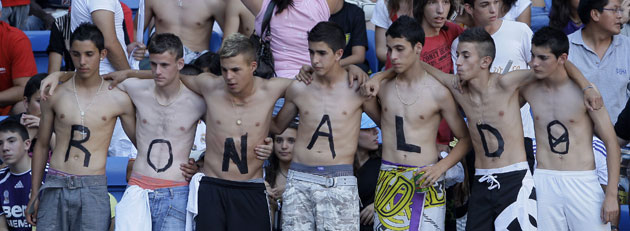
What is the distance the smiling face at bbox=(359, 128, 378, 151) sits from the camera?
657 cm

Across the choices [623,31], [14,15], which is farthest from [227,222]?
[14,15]

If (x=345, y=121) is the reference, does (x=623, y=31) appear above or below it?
above

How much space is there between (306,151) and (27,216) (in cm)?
194

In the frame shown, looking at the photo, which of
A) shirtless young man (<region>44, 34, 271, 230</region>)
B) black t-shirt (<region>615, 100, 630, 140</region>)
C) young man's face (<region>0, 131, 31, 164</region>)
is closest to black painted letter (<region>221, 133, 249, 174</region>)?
shirtless young man (<region>44, 34, 271, 230</region>)

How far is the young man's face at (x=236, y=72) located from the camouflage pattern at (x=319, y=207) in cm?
71

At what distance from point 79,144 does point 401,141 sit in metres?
2.12

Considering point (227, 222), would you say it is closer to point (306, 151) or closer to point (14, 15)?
point (306, 151)

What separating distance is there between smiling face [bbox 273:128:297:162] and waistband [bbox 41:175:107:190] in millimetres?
1265

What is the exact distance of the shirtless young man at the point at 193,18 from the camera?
7.54 m

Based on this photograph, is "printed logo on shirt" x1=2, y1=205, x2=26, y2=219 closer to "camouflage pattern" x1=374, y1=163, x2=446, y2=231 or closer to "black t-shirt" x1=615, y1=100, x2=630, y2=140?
"camouflage pattern" x1=374, y1=163, x2=446, y2=231

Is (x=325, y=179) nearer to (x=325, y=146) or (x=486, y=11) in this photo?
(x=325, y=146)

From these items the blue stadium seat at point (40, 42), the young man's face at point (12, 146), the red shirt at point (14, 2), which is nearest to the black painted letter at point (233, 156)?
the young man's face at point (12, 146)

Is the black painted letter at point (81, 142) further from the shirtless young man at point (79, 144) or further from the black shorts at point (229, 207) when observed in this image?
the black shorts at point (229, 207)

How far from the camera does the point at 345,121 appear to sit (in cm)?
591
